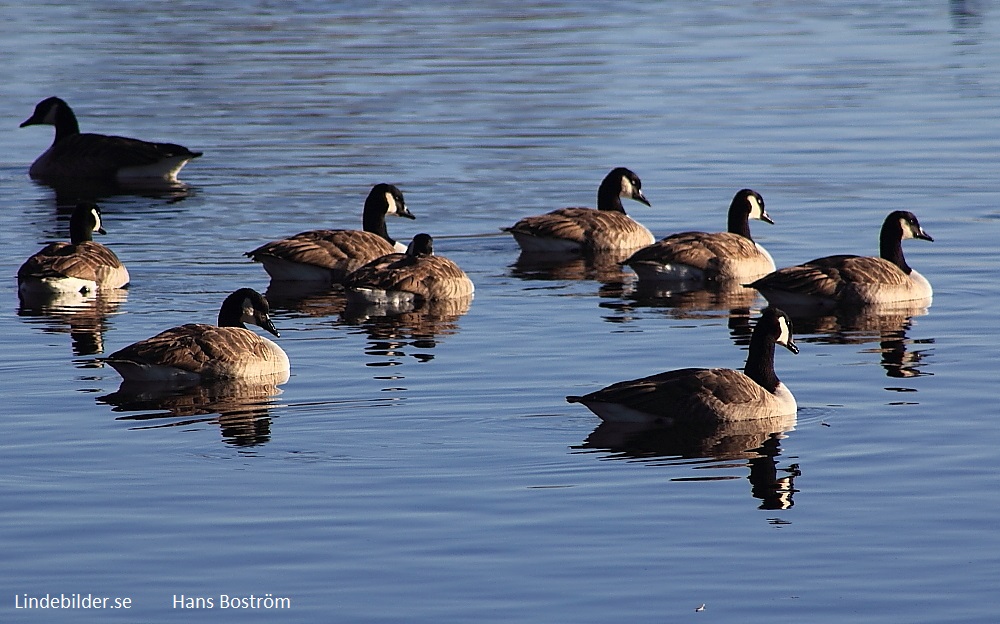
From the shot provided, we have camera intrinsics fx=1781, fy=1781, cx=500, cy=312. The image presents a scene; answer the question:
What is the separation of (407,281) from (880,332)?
611 centimetres

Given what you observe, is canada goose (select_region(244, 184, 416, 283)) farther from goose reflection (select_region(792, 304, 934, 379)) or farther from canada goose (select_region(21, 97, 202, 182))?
canada goose (select_region(21, 97, 202, 182))

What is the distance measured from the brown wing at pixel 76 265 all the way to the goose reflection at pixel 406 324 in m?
3.30

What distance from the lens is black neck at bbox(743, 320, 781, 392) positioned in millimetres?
16922

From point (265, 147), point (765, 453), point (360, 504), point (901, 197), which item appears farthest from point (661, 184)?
point (360, 504)

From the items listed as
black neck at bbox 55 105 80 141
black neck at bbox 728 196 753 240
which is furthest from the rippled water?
black neck at bbox 55 105 80 141

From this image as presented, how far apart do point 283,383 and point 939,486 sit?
7.23 m

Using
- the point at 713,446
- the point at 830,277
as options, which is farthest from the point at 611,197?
the point at 713,446

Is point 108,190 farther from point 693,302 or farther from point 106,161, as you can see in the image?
point 693,302

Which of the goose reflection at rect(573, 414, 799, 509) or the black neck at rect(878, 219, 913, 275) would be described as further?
the black neck at rect(878, 219, 913, 275)

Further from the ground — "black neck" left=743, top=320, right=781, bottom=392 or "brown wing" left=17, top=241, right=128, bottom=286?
"brown wing" left=17, top=241, right=128, bottom=286

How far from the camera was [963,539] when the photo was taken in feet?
42.4

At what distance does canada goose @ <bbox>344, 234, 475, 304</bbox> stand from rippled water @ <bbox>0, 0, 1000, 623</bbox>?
45 cm

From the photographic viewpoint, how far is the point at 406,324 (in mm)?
22359

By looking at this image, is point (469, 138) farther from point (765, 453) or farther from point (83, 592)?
point (83, 592)
